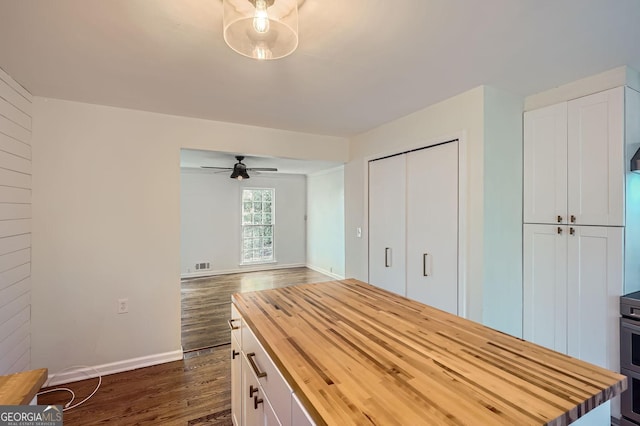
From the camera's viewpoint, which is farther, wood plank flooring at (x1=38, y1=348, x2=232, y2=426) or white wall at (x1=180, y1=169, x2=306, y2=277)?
white wall at (x1=180, y1=169, x2=306, y2=277)

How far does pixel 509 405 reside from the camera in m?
0.76

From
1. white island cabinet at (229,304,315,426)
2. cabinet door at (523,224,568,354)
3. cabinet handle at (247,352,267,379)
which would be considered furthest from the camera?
cabinet door at (523,224,568,354)

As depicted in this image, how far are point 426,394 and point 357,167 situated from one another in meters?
3.21

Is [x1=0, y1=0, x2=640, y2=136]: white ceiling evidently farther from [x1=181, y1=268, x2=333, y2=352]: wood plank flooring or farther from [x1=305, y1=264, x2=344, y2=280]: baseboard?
[x1=305, y1=264, x2=344, y2=280]: baseboard

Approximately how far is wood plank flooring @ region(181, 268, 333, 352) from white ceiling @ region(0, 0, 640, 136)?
2495mm

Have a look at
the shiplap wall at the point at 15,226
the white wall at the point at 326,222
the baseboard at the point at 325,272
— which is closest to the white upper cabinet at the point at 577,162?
the white wall at the point at 326,222

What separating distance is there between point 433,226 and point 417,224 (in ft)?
0.67

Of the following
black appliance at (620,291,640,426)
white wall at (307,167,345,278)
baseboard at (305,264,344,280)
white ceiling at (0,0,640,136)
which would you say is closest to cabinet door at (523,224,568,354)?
black appliance at (620,291,640,426)

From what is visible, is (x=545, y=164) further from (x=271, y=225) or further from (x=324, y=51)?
(x=271, y=225)

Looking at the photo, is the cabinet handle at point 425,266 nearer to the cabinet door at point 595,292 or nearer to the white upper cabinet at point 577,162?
the white upper cabinet at point 577,162

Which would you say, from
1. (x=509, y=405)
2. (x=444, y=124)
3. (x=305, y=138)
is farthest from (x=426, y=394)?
(x=305, y=138)

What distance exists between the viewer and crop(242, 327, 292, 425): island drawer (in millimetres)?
979

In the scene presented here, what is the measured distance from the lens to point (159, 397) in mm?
2314

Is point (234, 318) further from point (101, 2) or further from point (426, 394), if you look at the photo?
point (101, 2)
